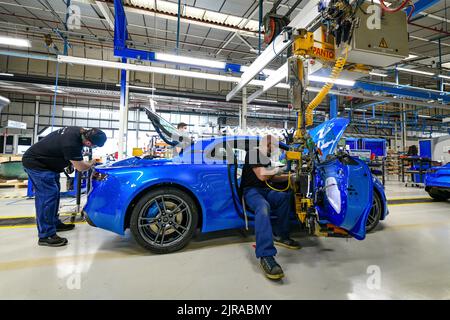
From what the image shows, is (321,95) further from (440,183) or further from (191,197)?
(440,183)

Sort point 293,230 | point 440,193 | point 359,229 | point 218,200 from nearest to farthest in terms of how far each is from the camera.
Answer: point 359,229 → point 218,200 → point 293,230 → point 440,193

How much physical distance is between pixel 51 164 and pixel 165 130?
1364 millimetres

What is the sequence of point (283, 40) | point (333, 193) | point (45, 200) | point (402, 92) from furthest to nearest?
point (402, 92) < point (283, 40) < point (45, 200) < point (333, 193)

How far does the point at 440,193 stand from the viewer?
510 centimetres

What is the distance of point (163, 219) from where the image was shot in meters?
2.27

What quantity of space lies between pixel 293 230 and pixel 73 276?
2.47 metres

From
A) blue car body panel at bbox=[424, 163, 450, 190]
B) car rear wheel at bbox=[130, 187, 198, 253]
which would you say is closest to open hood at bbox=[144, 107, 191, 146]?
car rear wheel at bbox=[130, 187, 198, 253]

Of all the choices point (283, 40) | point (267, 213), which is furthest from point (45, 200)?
point (283, 40)

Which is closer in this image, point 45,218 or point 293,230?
point 45,218

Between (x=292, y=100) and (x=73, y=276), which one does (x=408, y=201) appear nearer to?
(x=292, y=100)

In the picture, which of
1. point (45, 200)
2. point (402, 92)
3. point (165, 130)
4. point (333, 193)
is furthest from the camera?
point (402, 92)

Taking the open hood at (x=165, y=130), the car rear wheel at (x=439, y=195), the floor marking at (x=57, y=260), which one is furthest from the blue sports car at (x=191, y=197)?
the car rear wheel at (x=439, y=195)

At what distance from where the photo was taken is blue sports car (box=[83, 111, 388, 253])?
2.16 metres
